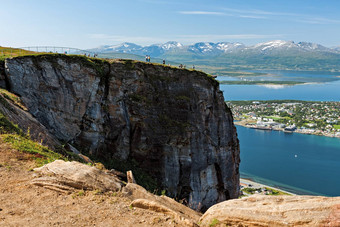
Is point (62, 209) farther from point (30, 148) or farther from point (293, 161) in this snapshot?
point (293, 161)

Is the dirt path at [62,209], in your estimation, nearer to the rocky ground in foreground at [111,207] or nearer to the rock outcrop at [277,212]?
the rocky ground in foreground at [111,207]

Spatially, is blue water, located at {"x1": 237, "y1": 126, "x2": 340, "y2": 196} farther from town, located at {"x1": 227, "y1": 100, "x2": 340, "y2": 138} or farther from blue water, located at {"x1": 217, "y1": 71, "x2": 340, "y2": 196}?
town, located at {"x1": 227, "y1": 100, "x2": 340, "y2": 138}

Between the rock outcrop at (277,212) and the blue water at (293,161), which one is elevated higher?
the rock outcrop at (277,212)

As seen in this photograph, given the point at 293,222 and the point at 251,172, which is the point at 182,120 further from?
the point at 251,172

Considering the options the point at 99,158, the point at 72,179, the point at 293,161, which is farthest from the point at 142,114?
the point at 293,161

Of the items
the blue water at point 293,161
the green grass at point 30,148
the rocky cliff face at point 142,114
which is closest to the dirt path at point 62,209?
the green grass at point 30,148

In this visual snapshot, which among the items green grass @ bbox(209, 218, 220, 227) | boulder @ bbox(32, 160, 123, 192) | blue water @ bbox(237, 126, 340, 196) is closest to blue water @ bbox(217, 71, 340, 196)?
blue water @ bbox(237, 126, 340, 196)

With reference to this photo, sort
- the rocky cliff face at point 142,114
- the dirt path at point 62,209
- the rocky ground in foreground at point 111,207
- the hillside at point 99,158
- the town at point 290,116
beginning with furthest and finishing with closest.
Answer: the town at point 290,116, the rocky cliff face at point 142,114, the hillside at point 99,158, the dirt path at point 62,209, the rocky ground in foreground at point 111,207

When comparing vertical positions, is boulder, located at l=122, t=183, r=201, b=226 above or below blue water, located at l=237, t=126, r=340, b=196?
above
